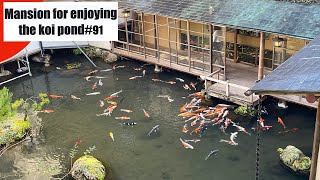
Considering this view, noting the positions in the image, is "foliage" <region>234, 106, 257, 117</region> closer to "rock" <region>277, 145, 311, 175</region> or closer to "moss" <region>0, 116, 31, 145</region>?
"rock" <region>277, 145, 311, 175</region>

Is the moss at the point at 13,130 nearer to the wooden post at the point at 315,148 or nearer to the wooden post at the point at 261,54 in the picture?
the wooden post at the point at 261,54

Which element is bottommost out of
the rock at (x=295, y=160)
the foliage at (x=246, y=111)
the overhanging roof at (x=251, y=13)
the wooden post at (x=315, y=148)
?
the rock at (x=295, y=160)

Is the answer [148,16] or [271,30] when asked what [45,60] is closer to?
[148,16]

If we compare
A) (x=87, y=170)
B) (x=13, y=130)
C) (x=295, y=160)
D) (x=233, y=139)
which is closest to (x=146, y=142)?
(x=87, y=170)

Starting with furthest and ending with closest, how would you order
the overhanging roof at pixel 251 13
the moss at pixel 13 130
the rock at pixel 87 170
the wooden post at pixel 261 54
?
the wooden post at pixel 261 54
the moss at pixel 13 130
the overhanging roof at pixel 251 13
the rock at pixel 87 170

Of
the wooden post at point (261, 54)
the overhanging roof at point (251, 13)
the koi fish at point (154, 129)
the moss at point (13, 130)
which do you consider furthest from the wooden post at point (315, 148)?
the moss at point (13, 130)

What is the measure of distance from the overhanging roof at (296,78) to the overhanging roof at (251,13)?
310 inches

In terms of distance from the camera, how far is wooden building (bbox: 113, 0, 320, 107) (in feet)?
70.8

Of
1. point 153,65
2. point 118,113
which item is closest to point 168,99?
point 118,113

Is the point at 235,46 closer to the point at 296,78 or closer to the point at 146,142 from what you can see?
the point at 146,142

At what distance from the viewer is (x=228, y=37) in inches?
1021

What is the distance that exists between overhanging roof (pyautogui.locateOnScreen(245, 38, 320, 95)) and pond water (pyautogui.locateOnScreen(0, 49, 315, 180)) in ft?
23.2

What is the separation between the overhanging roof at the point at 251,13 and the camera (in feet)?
68.0

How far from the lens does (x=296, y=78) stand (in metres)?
10.7
